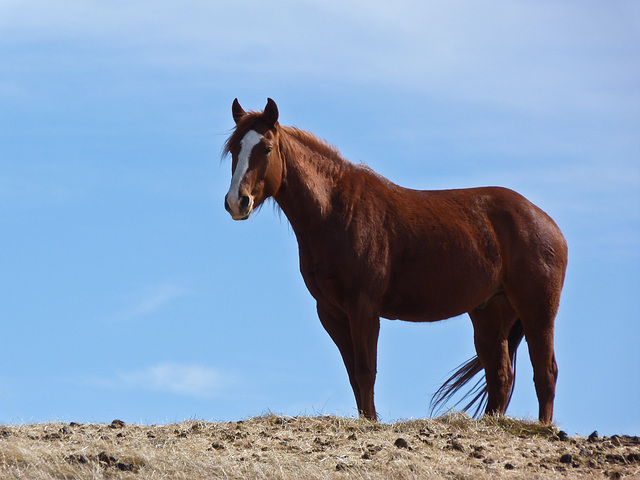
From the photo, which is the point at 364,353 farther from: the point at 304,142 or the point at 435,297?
the point at 304,142

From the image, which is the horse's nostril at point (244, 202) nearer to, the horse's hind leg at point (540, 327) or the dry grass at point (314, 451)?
the dry grass at point (314, 451)

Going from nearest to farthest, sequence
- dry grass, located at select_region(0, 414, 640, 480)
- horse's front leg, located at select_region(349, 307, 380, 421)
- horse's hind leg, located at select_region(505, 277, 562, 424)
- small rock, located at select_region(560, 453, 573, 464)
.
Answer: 1. dry grass, located at select_region(0, 414, 640, 480)
2. small rock, located at select_region(560, 453, 573, 464)
3. horse's front leg, located at select_region(349, 307, 380, 421)
4. horse's hind leg, located at select_region(505, 277, 562, 424)

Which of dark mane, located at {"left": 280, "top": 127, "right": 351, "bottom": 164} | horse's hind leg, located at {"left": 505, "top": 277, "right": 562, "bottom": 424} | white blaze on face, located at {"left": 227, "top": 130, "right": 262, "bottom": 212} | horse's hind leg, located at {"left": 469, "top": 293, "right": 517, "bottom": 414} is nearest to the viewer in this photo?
white blaze on face, located at {"left": 227, "top": 130, "right": 262, "bottom": 212}

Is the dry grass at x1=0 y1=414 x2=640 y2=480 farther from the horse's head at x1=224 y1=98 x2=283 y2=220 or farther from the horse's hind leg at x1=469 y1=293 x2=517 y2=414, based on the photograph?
the horse's head at x1=224 y1=98 x2=283 y2=220

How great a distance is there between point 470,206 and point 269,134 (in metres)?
2.64

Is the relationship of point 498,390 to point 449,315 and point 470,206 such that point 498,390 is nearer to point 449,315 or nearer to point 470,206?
point 449,315

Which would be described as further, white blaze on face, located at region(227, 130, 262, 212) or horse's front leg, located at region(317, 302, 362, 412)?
horse's front leg, located at region(317, 302, 362, 412)

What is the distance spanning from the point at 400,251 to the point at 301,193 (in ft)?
4.15

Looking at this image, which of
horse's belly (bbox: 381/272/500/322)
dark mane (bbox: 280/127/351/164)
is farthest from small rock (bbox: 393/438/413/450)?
dark mane (bbox: 280/127/351/164)

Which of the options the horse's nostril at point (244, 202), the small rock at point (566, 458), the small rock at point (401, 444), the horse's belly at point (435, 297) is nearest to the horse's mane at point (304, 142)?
the horse's nostril at point (244, 202)

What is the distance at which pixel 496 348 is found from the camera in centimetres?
1038

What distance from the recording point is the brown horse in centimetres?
902

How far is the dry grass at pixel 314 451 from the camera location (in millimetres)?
7477

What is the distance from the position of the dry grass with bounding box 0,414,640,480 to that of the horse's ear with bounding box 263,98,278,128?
10.1ft
